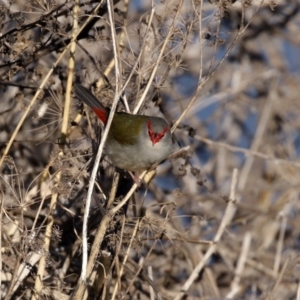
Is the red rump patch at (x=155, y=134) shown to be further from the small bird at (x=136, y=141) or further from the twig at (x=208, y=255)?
the twig at (x=208, y=255)

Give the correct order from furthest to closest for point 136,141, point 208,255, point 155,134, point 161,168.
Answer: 1. point 161,168
2. point 208,255
3. point 136,141
4. point 155,134

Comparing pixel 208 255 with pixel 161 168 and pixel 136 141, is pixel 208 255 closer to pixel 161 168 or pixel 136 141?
pixel 136 141

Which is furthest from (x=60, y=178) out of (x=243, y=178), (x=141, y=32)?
(x=243, y=178)

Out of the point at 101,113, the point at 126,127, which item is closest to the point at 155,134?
the point at 126,127

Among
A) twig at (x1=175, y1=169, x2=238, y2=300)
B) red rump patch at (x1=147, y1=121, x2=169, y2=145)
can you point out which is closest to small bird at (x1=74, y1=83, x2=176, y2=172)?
red rump patch at (x1=147, y1=121, x2=169, y2=145)

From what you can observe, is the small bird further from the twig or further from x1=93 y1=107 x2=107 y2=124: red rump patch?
the twig

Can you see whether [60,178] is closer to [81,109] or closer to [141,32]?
[81,109]

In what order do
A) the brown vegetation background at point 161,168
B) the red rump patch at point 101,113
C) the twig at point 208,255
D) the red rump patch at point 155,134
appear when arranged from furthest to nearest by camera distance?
the twig at point 208,255 < the red rump patch at point 155,134 < the red rump patch at point 101,113 < the brown vegetation background at point 161,168

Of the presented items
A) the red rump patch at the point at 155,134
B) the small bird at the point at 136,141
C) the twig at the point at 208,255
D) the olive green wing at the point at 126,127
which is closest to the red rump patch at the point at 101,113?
the small bird at the point at 136,141
